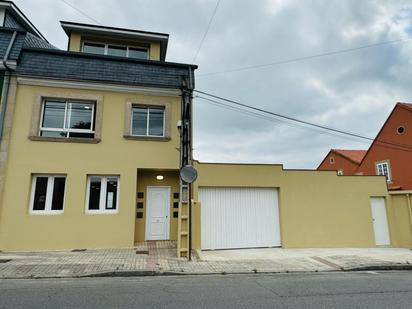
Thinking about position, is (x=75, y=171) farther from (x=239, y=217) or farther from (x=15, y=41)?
(x=239, y=217)

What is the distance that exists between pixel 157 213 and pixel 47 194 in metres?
4.05

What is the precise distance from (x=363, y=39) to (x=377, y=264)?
9.00 m

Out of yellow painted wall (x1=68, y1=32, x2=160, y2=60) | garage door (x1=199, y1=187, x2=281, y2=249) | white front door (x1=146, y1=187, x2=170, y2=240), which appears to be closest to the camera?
garage door (x1=199, y1=187, x2=281, y2=249)

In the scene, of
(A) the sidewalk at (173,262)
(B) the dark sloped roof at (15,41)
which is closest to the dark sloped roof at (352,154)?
(A) the sidewalk at (173,262)

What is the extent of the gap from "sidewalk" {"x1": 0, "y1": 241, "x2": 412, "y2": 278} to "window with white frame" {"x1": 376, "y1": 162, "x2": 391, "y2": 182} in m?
12.2

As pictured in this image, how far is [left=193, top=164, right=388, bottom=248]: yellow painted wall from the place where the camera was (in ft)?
34.9

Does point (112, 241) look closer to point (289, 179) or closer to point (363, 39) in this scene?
point (289, 179)

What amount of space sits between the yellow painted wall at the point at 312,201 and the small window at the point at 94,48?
787 cm

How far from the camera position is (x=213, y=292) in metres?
5.41

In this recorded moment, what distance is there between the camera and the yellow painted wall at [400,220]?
11422mm

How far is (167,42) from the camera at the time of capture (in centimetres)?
1346

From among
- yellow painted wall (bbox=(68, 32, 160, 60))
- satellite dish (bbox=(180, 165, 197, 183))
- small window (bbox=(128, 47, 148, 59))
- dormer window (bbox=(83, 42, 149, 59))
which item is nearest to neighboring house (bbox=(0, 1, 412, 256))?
satellite dish (bbox=(180, 165, 197, 183))

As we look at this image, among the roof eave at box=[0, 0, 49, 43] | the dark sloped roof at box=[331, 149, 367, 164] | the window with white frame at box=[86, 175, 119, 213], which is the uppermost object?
the roof eave at box=[0, 0, 49, 43]

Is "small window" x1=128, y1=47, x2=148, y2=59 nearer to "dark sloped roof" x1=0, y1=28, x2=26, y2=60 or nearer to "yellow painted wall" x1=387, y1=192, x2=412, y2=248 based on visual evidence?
"dark sloped roof" x1=0, y1=28, x2=26, y2=60
